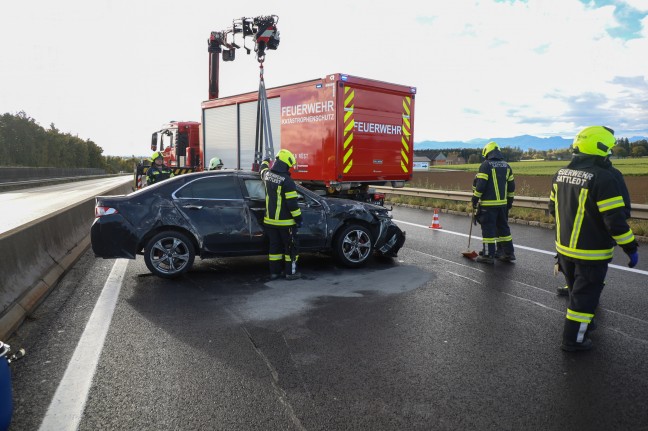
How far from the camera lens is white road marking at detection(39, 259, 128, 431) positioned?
2.94 metres

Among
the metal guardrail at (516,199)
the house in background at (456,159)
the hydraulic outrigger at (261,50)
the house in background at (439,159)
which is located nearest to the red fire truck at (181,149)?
the hydraulic outrigger at (261,50)

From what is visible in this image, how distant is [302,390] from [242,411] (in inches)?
18.3

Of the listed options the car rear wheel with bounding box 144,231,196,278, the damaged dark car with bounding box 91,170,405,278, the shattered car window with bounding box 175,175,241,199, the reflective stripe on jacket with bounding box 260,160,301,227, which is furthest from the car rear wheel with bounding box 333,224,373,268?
the car rear wheel with bounding box 144,231,196,278

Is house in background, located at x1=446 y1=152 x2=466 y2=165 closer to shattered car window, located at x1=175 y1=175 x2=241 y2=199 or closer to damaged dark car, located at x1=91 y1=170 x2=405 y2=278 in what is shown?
damaged dark car, located at x1=91 y1=170 x2=405 y2=278

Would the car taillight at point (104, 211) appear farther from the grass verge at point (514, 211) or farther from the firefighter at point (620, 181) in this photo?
the grass verge at point (514, 211)

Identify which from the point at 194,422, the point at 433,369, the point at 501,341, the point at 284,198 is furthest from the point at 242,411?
the point at 284,198

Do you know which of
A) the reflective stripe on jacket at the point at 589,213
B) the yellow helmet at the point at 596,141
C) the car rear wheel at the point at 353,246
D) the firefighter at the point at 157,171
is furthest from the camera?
the firefighter at the point at 157,171

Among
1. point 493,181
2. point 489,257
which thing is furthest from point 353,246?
point 493,181

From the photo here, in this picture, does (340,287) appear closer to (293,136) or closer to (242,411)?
(242,411)

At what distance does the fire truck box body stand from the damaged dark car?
245cm

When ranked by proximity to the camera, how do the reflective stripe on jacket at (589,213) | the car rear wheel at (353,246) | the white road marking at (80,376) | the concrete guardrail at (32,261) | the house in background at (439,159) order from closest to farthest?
the white road marking at (80,376)
the reflective stripe on jacket at (589,213)
the concrete guardrail at (32,261)
the car rear wheel at (353,246)
the house in background at (439,159)

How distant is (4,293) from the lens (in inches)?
184

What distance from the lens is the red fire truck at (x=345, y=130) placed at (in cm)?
947

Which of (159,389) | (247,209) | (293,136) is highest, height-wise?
(293,136)
